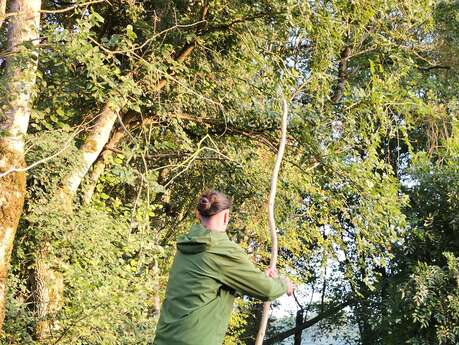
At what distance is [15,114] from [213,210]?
328 centimetres

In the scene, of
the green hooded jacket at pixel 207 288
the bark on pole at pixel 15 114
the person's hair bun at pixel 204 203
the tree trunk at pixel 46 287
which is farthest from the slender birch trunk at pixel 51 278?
the green hooded jacket at pixel 207 288

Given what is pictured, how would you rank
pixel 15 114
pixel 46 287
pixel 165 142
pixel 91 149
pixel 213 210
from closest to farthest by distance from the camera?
1. pixel 213 210
2. pixel 15 114
3. pixel 46 287
4. pixel 91 149
5. pixel 165 142

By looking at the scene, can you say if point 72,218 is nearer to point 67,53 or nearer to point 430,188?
point 67,53

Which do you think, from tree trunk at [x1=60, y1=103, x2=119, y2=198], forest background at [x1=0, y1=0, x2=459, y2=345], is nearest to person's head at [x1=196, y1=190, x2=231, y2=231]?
forest background at [x1=0, y1=0, x2=459, y2=345]

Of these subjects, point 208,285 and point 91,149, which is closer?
point 208,285

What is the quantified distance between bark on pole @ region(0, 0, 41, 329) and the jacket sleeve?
3100mm

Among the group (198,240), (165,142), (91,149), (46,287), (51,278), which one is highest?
(165,142)

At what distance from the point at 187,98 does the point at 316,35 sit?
194 cm

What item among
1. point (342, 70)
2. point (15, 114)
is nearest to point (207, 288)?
point (15, 114)

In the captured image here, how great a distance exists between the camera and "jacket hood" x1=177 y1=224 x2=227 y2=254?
3.22m

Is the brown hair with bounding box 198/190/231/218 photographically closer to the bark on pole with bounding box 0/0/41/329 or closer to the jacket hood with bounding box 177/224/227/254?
the jacket hood with bounding box 177/224/227/254

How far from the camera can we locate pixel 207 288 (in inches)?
126

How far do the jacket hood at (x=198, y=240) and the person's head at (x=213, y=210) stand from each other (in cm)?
4

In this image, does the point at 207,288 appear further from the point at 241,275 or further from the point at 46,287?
the point at 46,287
